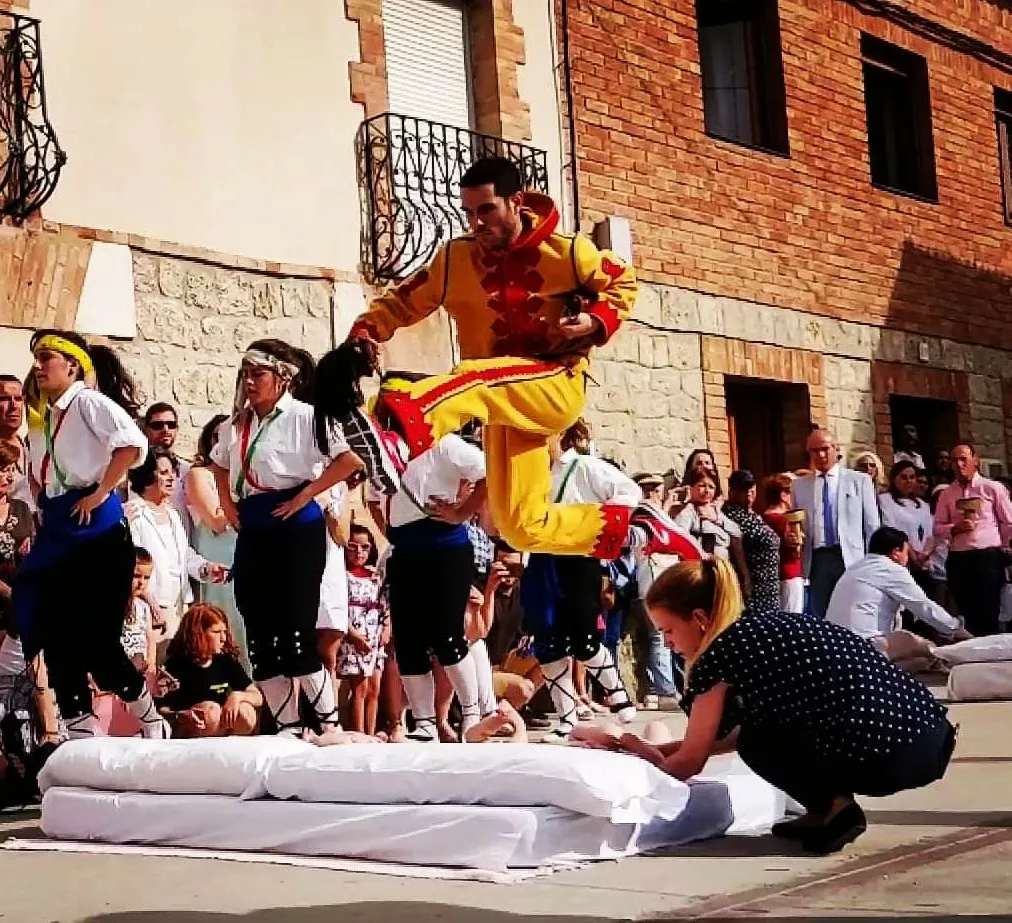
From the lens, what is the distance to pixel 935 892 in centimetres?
446

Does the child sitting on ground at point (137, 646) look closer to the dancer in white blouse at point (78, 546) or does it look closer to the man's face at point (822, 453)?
the dancer in white blouse at point (78, 546)

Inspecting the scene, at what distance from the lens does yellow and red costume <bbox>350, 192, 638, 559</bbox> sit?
20.5 ft

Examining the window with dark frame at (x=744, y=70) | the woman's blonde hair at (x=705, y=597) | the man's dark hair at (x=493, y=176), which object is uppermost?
the window with dark frame at (x=744, y=70)

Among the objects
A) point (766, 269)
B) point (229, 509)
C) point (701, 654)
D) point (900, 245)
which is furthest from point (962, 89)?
point (701, 654)

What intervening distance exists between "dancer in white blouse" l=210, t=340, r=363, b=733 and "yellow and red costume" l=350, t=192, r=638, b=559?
798 millimetres

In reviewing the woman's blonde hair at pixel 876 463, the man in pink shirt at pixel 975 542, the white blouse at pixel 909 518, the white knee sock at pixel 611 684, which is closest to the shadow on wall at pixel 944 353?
the woman's blonde hair at pixel 876 463

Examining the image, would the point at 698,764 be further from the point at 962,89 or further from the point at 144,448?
the point at 962,89

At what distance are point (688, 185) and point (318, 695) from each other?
817 centimetres

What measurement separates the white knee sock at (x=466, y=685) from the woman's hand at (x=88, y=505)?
187 cm

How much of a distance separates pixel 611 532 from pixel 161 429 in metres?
3.29

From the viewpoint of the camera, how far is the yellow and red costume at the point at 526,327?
20.5 ft

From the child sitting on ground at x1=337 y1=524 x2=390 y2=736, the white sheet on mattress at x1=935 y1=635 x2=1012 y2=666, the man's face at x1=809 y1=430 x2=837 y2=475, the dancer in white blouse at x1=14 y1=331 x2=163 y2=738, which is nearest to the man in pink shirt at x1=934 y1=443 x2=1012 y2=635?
the man's face at x1=809 y1=430 x2=837 y2=475

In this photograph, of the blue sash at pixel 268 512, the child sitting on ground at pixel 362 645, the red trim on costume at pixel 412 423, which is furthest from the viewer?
the child sitting on ground at pixel 362 645

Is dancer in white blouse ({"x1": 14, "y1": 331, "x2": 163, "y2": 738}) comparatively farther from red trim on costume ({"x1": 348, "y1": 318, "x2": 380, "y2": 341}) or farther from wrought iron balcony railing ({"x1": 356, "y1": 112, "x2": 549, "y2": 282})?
wrought iron balcony railing ({"x1": 356, "y1": 112, "x2": 549, "y2": 282})
